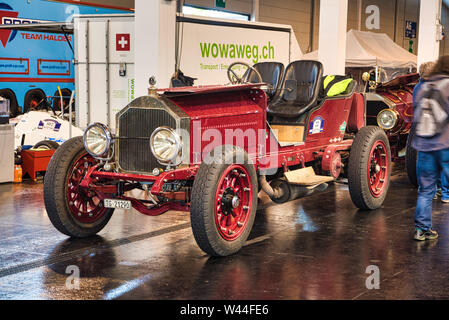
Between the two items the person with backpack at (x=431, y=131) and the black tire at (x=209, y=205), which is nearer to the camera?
the black tire at (x=209, y=205)

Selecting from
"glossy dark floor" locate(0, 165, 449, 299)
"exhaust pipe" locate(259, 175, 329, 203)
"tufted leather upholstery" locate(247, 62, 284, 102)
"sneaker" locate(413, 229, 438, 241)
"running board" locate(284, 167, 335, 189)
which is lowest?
"glossy dark floor" locate(0, 165, 449, 299)

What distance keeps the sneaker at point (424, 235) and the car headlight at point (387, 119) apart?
150 inches

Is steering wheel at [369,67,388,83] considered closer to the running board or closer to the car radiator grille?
the running board

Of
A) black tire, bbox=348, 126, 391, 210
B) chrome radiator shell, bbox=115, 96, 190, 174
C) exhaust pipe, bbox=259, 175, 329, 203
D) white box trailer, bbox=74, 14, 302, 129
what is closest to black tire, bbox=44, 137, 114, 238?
chrome radiator shell, bbox=115, 96, 190, 174

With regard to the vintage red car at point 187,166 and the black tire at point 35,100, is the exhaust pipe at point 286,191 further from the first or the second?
the black tire at point 35,100

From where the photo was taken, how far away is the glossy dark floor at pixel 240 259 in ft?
13.6

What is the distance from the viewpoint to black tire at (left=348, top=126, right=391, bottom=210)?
260 inches

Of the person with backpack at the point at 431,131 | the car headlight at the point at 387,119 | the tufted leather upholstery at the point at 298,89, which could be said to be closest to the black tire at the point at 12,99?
the tufted leather upholstery at the point at 298,89

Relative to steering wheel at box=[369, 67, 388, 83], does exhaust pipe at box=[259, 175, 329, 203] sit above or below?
below

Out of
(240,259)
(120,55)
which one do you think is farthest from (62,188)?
(120,55)

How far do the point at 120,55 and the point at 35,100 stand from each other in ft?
9.36

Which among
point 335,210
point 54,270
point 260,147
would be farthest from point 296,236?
point 54,270

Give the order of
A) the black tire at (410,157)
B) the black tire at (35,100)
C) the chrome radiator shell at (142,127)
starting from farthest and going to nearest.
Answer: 1. the black tire at (35,100)
2. the black tire at (410,157)
3. the chrome radiator shell at (142,127)

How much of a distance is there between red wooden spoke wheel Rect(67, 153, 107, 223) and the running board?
6.03 ft
